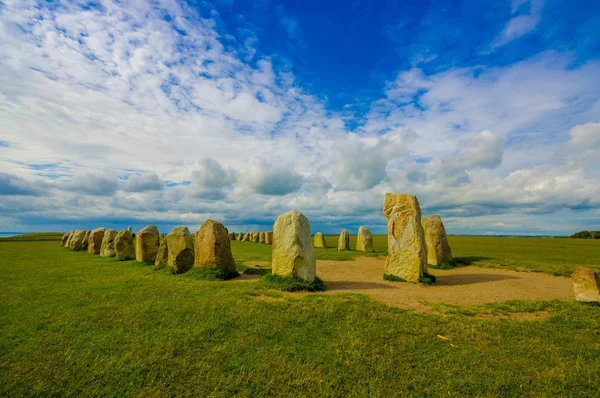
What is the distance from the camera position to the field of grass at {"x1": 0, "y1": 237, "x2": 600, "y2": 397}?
445cm

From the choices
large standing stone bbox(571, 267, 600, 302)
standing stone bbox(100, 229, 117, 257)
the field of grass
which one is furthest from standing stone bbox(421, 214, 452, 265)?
standing stone bbox(100, 229, 117, 257)

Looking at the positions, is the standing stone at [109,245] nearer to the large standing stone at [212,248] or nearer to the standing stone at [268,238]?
the large standing stone at [212,248]

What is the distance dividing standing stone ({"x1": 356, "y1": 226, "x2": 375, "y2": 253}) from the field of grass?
15.9 meters

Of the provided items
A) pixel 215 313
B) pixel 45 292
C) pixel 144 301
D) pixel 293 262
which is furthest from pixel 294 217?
pixel 45 292

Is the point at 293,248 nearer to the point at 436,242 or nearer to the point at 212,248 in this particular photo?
the point at 212,248

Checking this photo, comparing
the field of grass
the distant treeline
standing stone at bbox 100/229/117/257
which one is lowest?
the field of grass

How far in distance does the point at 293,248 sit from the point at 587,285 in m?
8.97

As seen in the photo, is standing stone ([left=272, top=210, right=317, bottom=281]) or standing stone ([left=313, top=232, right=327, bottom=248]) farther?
standing stone ([left=313, top=232, right=327, bottom=248])

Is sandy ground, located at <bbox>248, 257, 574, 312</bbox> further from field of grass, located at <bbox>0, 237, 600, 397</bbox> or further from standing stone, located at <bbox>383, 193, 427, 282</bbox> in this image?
field of grass, located at <bbox>0, 237, 600, 397</bbox>

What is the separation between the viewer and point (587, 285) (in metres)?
8.76

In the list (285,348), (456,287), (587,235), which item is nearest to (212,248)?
(285,348)

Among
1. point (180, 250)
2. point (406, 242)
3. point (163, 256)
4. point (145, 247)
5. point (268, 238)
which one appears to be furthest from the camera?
point (268, 238)

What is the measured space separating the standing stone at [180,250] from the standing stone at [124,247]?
7031 millimetres

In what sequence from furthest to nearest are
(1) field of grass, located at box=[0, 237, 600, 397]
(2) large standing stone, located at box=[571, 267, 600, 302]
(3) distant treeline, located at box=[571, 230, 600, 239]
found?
(3) distant treeline, located at box=[571, 230, 600, 239] < (2) large standing stone, located at box=[571, 267, 600, 302] < (1) field of grass, located at box=[0, 237, 600, 397]
